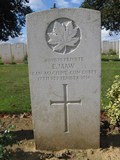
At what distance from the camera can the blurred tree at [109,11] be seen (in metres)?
29.0

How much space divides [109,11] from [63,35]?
25363 millimetres

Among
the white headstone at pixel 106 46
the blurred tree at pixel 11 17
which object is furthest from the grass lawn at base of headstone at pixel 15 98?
the white headstone at pixel 106 46

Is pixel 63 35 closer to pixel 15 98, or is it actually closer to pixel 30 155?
pixel 30 155

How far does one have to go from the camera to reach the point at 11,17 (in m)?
29.1

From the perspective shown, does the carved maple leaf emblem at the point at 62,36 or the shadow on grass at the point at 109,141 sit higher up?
the carved maple leaf emblem at the point at 62,36

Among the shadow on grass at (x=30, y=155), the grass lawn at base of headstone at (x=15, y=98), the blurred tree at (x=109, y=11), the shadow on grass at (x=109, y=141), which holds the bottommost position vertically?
the shadow on grass at (x=30, y=155)

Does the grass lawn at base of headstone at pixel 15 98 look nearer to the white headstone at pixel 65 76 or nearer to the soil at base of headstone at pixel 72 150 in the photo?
the soil at base of headstone at pixel 72 150

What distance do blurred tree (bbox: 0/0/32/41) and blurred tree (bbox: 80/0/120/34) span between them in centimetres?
577

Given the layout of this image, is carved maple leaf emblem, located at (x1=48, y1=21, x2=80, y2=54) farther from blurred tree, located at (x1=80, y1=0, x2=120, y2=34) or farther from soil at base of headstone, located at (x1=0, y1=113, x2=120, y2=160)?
blurred tree, located at (x1=80, y1=0, x2=120, y2=34)

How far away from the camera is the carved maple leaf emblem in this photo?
4656 mm

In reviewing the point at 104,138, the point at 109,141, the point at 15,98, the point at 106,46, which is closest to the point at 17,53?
the point at 15,98

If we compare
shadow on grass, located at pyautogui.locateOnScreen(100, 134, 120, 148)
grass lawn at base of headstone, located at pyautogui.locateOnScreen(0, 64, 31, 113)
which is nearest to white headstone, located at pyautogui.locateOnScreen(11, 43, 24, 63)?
grass lawn at base of headstone, located at pyautogui.locateOnScreen(0, 64, 31, 113)

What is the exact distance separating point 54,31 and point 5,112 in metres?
2.84

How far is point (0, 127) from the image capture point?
5.80 metres
